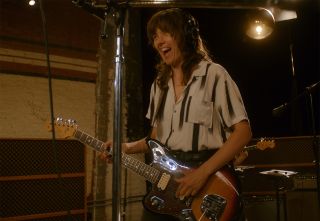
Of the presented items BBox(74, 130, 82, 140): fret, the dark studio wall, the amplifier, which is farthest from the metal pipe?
the dark studio wall

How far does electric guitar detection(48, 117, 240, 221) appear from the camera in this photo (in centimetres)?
241

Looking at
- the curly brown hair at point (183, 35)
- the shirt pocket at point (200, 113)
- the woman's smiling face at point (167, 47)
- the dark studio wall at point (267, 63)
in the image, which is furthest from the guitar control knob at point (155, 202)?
the dark studio wall at point (267, 63)

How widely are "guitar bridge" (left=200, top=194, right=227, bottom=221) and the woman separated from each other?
10 centimetres

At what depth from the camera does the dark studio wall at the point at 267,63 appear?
29.6 ft

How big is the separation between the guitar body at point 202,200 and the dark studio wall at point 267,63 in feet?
22.4

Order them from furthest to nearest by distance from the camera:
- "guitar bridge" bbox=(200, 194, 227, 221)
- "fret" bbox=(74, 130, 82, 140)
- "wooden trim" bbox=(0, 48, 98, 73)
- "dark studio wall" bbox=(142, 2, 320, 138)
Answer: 1. "wooden trim" bbox=(0, 48, 98, 73)
2. "dark studio wall" bbox=(142, 2, 320, 138)
3. "fret" bbox=(74, 130, 82, 140)
4. "guitar bridge" bbox=(200, 194, 227, 221)

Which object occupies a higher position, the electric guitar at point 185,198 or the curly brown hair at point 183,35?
the curly brown hair at point 183,35

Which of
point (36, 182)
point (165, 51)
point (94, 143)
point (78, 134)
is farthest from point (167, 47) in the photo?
point (36, 182)

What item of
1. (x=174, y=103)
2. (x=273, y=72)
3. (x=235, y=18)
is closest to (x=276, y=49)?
(x=273, y=72)

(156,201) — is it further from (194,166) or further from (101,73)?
(101,73)

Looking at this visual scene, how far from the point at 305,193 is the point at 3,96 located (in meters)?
7.29

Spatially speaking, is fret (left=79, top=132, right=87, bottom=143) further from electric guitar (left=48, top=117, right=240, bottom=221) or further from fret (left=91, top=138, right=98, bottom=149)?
electric guitar (left=48, top=117, right=240, bottom=221)

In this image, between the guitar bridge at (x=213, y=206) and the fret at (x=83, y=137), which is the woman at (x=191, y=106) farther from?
the fret at (x=83, y=137)

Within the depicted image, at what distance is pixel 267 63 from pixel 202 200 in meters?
7.81
